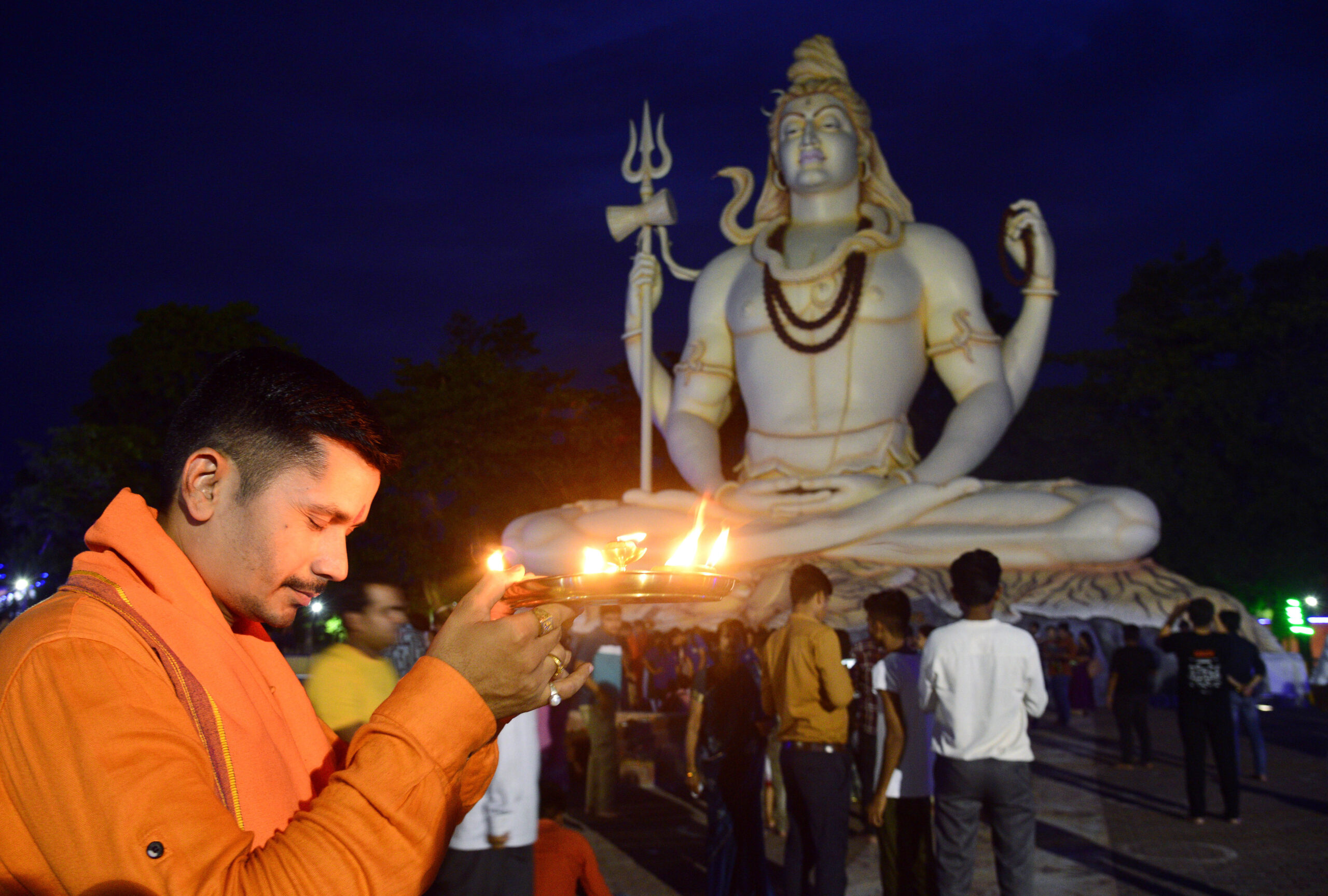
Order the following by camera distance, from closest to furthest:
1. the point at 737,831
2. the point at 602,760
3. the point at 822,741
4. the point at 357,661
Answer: the point at 357,661
the point at 822,741
the point at 737,831
the point at 602,760

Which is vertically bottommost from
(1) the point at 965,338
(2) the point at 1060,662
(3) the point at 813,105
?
(2) the point at 1060,662

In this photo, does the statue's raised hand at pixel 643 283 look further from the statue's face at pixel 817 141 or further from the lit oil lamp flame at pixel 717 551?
the lit oil lamp flame at pixel 717 551

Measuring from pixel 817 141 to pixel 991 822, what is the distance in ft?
29.9

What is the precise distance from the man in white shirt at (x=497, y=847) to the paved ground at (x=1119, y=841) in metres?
2.15

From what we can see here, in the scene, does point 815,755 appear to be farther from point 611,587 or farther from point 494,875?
point 611,587

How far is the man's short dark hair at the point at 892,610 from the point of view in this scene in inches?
176

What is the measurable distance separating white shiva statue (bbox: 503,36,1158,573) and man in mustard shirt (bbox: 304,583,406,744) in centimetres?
771

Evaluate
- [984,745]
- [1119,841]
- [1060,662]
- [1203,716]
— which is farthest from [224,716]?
[1060,662]

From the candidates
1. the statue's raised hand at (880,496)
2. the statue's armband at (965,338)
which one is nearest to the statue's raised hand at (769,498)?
the statue's raised hand at (880,496)

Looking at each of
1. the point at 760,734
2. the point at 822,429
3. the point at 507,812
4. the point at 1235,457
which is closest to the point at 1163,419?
the point at 1235,457

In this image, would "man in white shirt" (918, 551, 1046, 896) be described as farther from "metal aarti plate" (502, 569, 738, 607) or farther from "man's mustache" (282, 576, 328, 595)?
"man's mustache" (282, 576, 328, 595)

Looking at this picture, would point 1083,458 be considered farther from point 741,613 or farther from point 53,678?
point 53,678

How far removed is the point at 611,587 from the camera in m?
1.19

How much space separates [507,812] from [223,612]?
1908 millimetres
